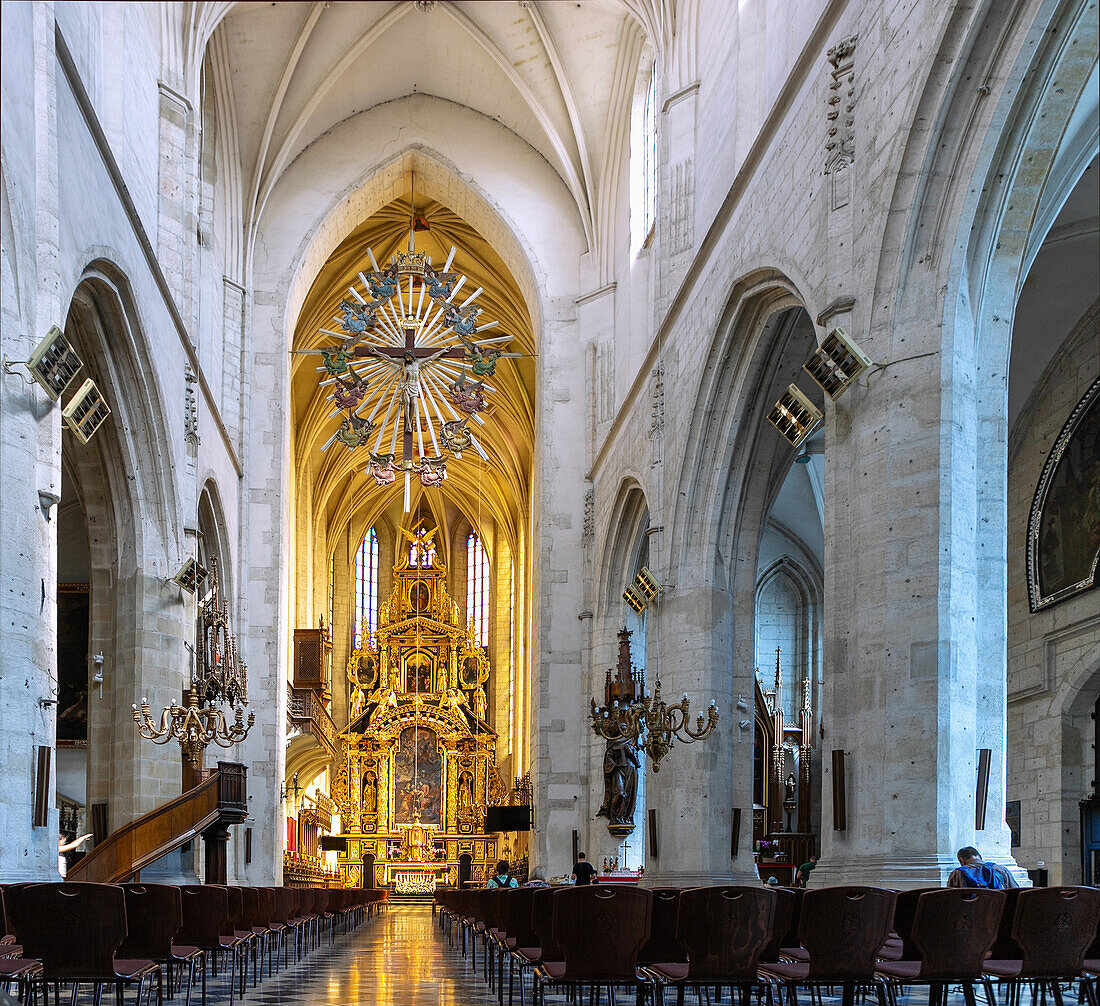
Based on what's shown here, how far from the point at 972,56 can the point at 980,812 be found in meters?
4.96

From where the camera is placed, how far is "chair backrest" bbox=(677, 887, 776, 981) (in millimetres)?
5656

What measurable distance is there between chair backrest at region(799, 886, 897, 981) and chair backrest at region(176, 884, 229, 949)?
362 centimetres

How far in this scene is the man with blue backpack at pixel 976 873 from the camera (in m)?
7.68

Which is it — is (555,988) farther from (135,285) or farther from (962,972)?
(135,285)

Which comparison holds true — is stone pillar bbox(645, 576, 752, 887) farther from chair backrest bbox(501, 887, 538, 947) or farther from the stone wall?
chair backrest bbox(501, 887, 538, 947)

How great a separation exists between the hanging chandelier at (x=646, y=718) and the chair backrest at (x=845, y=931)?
27.3ft

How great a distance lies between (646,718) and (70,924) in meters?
9.70

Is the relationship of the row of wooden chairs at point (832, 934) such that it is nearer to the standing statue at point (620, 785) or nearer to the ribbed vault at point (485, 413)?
the standing statue at point (620, 785)

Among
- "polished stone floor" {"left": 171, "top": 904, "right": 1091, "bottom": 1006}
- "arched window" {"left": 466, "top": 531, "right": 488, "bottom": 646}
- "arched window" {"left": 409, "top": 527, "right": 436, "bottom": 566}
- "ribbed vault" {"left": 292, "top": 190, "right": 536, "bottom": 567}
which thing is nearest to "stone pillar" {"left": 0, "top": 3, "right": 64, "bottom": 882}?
"polished stone floor" {"left": 171, "top": 904, "right": 1091, "bottom": 1006}

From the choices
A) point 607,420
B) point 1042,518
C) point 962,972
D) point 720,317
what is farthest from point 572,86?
point 962,972

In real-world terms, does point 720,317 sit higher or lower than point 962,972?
higher

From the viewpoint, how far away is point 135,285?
47.4 feet

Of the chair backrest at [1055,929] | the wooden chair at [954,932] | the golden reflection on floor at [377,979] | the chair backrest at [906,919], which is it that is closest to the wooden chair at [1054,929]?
the chair backrest at [1055,929]

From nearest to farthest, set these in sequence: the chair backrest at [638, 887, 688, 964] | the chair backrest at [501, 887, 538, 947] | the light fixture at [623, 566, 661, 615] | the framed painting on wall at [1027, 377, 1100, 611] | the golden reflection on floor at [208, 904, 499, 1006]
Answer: the chair backrest at [638, 887, 688, 964]
the chair backrest at [501, 887, 538, 947]
the golden reflection on floor at [208, 904, 499, 1006]
the framed painting on wall at [1027, 377, 1100, 611]
the light fixture at [623, 566, 661, 615]
